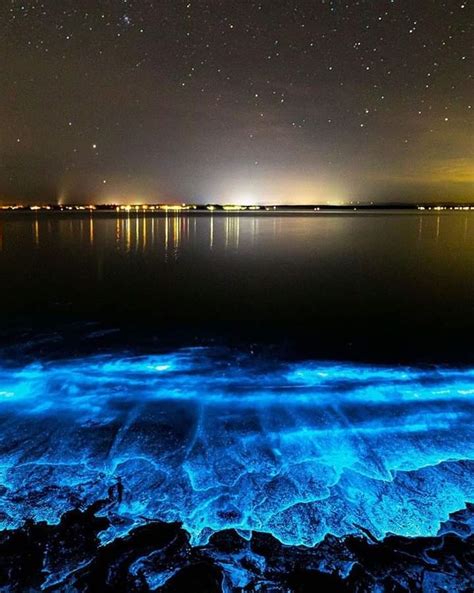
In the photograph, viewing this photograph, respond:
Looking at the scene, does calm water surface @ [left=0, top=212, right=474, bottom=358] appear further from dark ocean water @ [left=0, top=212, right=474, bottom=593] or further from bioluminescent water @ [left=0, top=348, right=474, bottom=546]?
bioluminescent water @ [left=0, top=348, right=474, bottom=546]

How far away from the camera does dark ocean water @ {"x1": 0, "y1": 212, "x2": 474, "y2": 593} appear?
270 centimetres

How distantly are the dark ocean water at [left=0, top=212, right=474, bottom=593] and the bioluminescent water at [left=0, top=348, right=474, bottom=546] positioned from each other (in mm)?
18

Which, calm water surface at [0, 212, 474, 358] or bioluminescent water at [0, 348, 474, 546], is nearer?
bioluminescent water at [0, 348, 474, 546]

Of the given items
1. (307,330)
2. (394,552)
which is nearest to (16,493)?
(394,552)

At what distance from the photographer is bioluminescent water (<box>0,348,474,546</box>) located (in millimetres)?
3143

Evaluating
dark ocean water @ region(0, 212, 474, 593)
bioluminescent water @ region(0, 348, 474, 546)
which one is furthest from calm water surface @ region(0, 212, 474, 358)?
bioluminescent water @ region(0, 348, 474, 546)

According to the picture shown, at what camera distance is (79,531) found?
2.94 metres

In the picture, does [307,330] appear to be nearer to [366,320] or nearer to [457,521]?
[366,320]

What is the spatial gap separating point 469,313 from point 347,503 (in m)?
7.82

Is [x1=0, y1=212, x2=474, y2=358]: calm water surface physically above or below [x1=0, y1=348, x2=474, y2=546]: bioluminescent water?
above

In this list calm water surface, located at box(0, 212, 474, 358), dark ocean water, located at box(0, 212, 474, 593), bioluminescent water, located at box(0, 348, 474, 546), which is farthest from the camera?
calm water surface, located at box(0, 212, 474, 358)

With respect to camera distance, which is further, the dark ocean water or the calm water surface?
the calm water surface

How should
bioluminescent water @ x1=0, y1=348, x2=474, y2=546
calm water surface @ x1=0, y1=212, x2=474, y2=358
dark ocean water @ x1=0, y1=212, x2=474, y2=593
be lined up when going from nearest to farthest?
dark ocean water @ x1=0, y1=212, x2=474, y2=593
bioluminescent water @ x1=0, y1=348, x2=474, y2=546
calm water surface @ x1=0, y1=212, x2=474, y2=358

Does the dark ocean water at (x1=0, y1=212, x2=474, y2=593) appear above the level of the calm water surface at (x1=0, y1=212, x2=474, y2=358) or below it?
below
